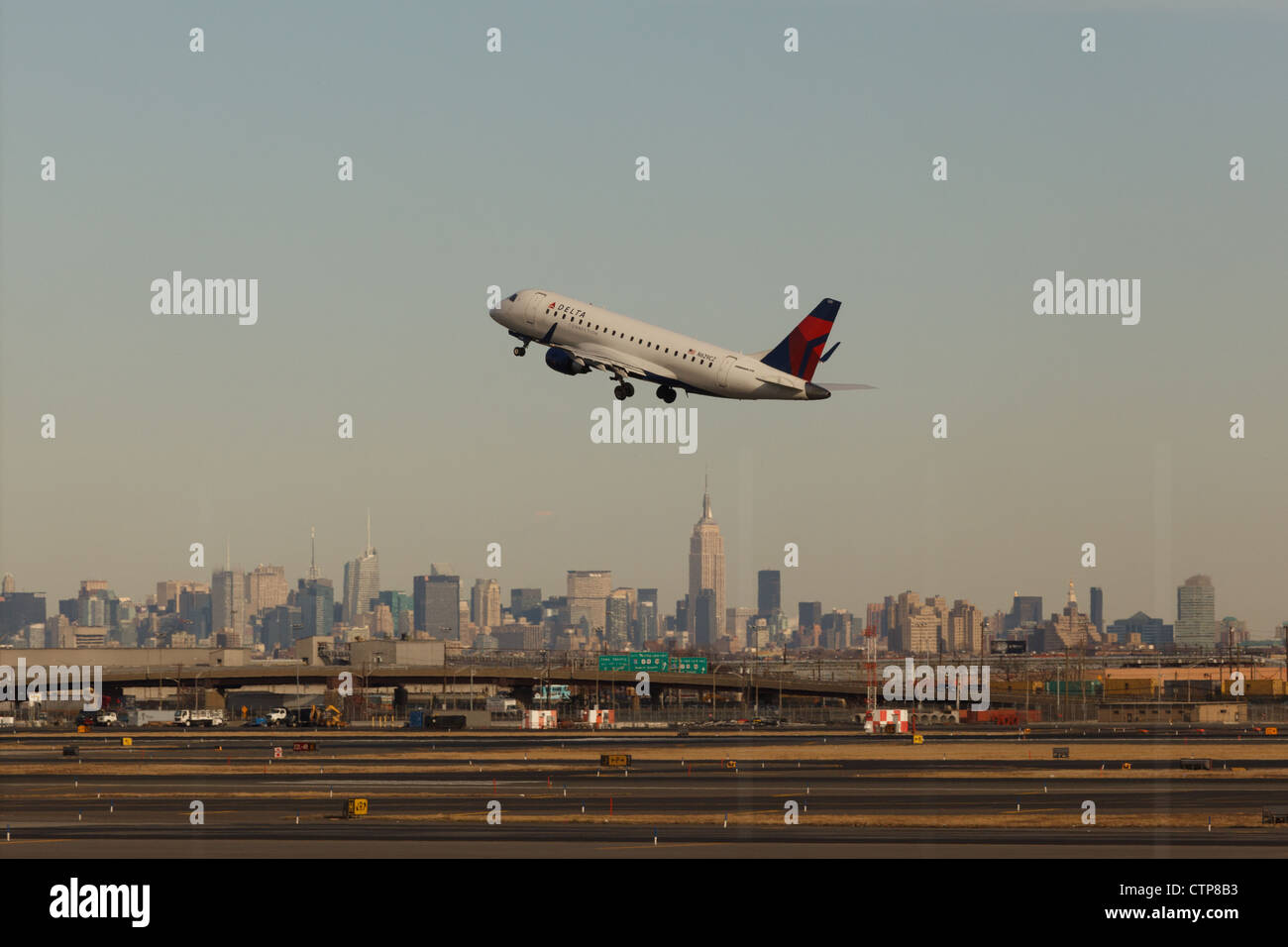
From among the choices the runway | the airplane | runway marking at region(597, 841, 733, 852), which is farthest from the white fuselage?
runway marking at region(597, 841, 733, 852)

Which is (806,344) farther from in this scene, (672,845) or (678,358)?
(672,845)

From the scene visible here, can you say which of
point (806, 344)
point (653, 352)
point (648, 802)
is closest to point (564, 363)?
point (653, 352)

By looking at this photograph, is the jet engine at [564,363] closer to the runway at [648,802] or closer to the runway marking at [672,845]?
the runway at [648,802]

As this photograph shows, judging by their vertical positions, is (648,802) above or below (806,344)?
below

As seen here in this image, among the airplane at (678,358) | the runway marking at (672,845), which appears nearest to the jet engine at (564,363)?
the airplane at (678,358)

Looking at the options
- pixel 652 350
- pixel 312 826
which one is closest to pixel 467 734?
pixel 652 350
